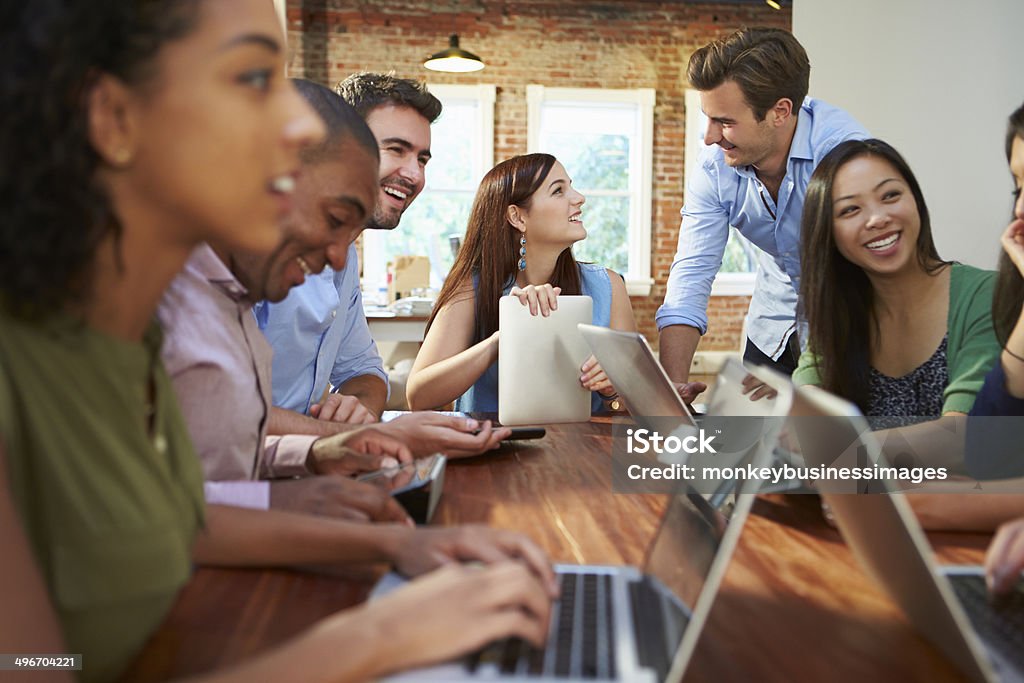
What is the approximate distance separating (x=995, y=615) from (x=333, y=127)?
3.19ft

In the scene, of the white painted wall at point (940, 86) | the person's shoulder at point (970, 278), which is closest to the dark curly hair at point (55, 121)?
the person's shoulder at point (970, 278)

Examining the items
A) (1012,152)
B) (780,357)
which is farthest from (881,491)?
(780,357)

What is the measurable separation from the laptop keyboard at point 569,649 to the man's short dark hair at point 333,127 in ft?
2.31

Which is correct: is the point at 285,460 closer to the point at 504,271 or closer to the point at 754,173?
the point at 504,271

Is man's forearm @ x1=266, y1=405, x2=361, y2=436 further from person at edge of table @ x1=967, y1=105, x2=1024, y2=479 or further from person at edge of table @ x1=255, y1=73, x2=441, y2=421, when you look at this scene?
person at edge of table @ x1=967, y1=105, x2=1024, y2=479

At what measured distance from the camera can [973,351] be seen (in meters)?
1.67

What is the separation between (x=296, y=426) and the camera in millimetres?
1639

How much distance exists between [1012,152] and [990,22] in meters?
2.19

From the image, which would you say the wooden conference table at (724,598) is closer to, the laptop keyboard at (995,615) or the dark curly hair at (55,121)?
the laptop keyboard at (995,615)

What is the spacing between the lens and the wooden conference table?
700 mm

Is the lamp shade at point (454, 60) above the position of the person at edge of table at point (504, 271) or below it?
above

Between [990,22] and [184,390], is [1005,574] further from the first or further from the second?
[990,22]

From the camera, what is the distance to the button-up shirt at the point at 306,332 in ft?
6.53

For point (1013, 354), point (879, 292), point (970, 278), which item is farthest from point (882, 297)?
point (1013, 354)
